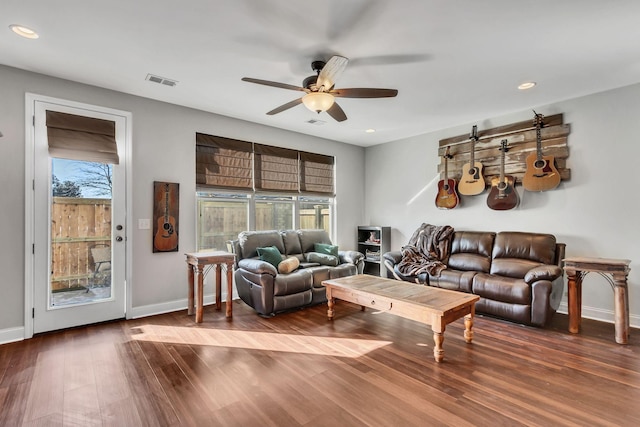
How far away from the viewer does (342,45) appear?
2.58 meters

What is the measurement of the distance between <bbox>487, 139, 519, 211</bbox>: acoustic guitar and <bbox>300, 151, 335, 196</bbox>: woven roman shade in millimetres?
2698

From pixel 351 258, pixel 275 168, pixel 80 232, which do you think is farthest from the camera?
pixel 275 168

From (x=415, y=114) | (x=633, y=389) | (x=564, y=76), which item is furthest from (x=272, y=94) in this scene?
(x=633, y=389)

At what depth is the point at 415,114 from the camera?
4379mm

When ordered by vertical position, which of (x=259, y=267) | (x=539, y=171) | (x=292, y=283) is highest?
(x=539, y=171)

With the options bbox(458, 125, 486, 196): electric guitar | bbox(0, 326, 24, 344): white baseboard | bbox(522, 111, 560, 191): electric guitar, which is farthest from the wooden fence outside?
bbox(522, 111, 560, 191): electric guitar

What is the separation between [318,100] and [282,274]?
85.5 inches

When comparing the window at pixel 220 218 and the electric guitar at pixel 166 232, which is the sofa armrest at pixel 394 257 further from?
the electric guitar at pixel 166 232

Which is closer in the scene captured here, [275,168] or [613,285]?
[613,285]

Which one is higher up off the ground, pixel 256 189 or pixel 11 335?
pixel 256 189

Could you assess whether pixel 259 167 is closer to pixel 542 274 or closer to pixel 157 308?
pixel 157 308

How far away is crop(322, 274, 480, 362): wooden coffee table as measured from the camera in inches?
103

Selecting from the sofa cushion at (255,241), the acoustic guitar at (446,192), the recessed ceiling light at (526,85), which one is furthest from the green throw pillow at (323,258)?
the recessed ceiling light at (526,85)

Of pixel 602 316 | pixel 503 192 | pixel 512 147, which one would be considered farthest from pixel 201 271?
pixel 602 316
